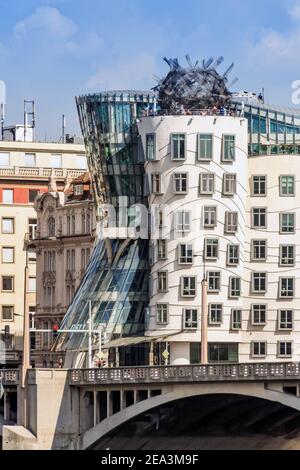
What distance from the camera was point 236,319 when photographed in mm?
167250

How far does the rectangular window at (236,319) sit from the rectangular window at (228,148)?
9.12 meters

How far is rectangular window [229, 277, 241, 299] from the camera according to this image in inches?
6575

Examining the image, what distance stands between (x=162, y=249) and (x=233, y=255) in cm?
435

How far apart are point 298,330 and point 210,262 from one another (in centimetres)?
683

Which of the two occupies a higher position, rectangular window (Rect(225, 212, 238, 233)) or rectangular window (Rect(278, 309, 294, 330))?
rectangular window (Rect(225, 212, 238, 233))

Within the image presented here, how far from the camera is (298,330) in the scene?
550 feet

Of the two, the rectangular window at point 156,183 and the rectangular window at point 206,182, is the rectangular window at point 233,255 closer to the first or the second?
the rectangular window at point 206,182

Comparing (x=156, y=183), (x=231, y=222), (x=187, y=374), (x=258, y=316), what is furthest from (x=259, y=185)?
(x=187, y=374)

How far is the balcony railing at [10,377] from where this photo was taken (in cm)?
15462

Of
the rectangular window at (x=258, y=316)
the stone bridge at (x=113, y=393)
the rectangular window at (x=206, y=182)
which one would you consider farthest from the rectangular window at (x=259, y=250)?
the stone bridge at (x=113, y=393)

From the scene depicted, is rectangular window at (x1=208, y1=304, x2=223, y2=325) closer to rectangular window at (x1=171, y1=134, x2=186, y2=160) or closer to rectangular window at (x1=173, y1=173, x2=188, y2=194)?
rectangular window at (x1=173, y1=173, x2=188, y2=194)

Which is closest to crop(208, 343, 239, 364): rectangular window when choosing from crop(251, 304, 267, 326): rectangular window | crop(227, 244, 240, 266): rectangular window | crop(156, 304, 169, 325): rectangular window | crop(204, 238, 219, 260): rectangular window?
crop(251, 304, 267, 326): rectangular window

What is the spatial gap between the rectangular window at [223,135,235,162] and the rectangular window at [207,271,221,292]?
687 centimetres
